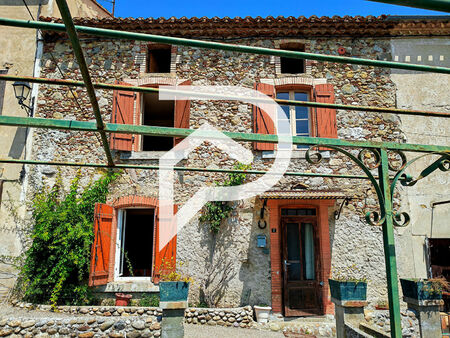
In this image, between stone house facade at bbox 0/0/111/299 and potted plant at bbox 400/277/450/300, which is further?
stone house facade at bbox 0/0/111/299

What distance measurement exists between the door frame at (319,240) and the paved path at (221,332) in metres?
0.76

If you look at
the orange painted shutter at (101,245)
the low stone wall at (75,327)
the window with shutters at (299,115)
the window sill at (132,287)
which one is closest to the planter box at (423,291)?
the low stone wall at (75,327)

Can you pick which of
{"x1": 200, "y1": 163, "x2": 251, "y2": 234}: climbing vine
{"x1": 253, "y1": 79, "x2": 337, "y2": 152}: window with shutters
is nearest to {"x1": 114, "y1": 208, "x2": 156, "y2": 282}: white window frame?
{"x1": 200, "y1": 163, "x2": 251, "y2": 234}: climbing vine

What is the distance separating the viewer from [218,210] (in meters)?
6.98

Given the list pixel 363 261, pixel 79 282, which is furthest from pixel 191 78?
pixel 363 261

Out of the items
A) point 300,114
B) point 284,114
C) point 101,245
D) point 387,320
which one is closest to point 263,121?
point 284,114

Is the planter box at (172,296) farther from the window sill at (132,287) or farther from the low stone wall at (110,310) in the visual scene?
the window sill at (132,287)

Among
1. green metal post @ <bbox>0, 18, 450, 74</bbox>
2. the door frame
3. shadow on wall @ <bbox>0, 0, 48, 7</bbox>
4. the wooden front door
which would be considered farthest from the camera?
shadow on wall @ <bbox>0, 0, 48, 7</bbox>

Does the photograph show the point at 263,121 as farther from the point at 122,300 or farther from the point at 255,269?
the point at 122,300

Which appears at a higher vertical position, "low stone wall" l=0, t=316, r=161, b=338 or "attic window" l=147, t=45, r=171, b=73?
"attic window" l=147, t=45, r=171, b=73

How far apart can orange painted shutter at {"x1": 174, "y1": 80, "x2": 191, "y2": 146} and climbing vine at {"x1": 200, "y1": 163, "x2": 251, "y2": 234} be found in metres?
1.46

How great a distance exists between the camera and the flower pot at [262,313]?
6355 millimetres

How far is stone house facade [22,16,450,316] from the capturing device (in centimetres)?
680

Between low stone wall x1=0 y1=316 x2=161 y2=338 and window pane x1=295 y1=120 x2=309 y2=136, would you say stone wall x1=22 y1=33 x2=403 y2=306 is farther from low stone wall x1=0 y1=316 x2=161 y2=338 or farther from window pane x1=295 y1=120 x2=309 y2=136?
Result: low stone wall x1=0 y1=316 x2=161 y2=338
